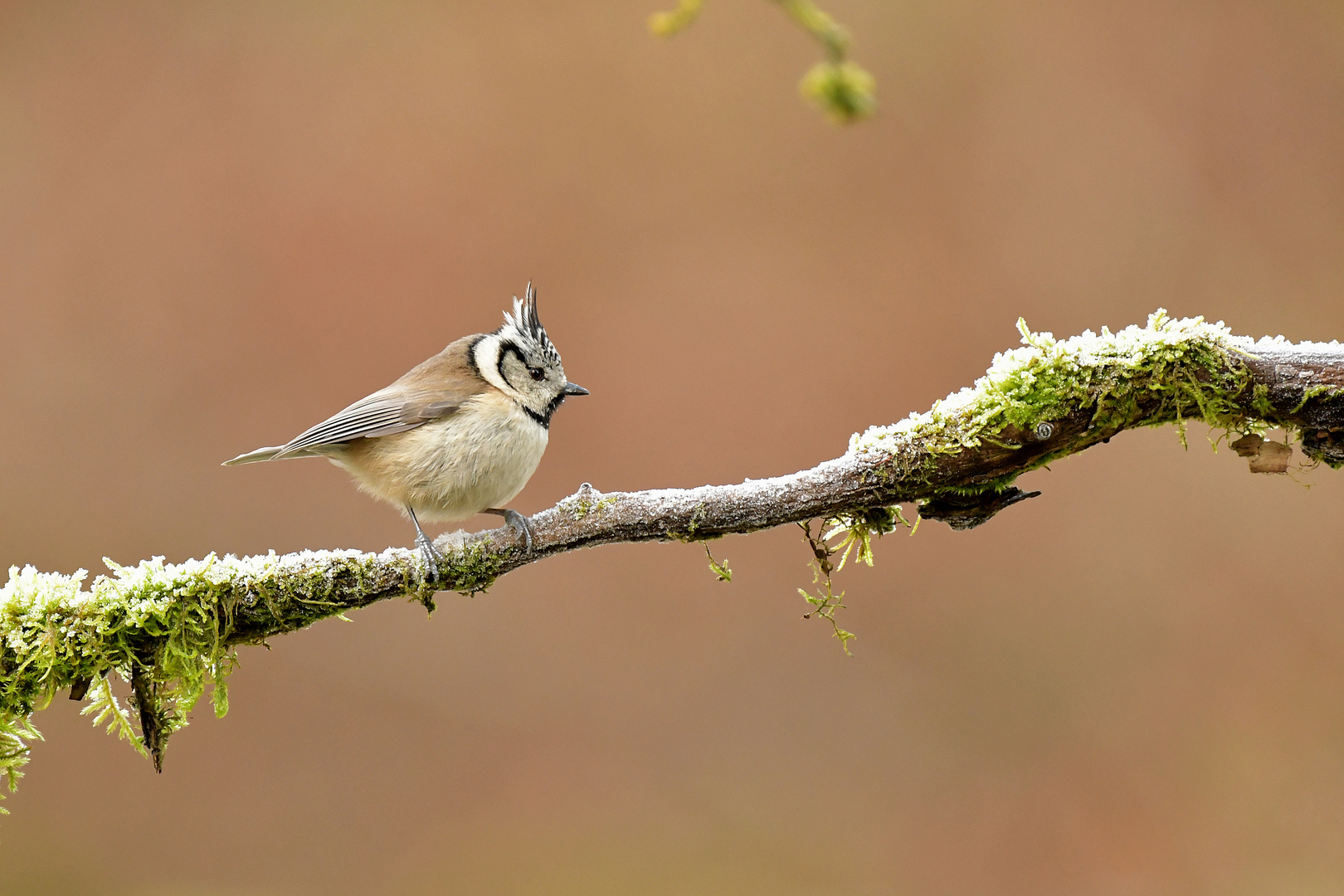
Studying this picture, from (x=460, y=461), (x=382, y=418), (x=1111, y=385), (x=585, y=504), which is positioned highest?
(x=382, y=418)

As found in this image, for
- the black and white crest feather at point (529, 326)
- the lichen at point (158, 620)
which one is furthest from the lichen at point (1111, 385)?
the black and white crest feather at point (529, 326)

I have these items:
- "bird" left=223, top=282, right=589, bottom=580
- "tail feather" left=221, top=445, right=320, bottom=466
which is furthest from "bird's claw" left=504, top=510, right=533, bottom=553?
"tail feather" left=221, top=445, right=320, bottom=466

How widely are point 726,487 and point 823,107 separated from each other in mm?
1169

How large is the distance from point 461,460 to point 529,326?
1.71ft

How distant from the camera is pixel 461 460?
8.03 feet

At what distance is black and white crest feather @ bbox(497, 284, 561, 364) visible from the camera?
9.02 feet

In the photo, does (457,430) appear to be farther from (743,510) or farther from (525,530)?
(743,510)

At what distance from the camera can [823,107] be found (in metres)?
0.68

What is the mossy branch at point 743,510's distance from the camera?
165 centimetres

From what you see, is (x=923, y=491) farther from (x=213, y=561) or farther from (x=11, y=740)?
(x=11, y=740)

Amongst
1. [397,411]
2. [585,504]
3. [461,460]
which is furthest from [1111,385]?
[397,411]

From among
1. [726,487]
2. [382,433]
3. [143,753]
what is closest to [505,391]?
[382,433]

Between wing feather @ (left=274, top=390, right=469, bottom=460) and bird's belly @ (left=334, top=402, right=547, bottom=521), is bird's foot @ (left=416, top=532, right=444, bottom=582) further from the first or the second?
wing feather @ (left=274, top=390, right=469, bottom=460)

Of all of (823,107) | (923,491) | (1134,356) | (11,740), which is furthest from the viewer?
(11,740)
